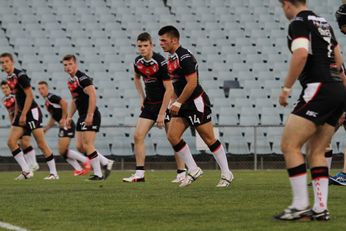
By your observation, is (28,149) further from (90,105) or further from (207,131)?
(207,131)

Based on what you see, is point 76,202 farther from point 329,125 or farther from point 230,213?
point 329,125

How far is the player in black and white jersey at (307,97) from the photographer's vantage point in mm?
7008

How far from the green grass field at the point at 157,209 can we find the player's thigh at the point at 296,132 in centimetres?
66

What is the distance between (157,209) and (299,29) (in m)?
2.44

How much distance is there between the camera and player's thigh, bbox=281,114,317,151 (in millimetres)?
7027

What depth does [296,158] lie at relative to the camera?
7.10 metres

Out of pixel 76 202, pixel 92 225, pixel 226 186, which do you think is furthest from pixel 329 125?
pixel 226 186

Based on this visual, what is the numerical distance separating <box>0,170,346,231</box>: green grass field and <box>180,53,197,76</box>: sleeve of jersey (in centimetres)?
161

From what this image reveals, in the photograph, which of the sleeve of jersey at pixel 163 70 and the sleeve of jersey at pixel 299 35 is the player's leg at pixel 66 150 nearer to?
the sleeve of jersey at pixel 163 70

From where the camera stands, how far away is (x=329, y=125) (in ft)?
24.2

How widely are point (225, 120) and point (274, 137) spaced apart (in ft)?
6.06

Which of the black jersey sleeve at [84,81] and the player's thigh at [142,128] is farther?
the black jersey sleeve at [84,81]

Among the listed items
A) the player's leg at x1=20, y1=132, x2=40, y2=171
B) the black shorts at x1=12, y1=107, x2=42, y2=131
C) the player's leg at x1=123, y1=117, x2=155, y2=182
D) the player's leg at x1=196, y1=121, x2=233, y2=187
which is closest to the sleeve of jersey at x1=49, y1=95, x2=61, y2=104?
the player's leg at x1=20, y1=132, x2=40, y2=171

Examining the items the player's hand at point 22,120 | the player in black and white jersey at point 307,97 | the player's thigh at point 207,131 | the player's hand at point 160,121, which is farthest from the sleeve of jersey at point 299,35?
the player's hand at point 22,120
